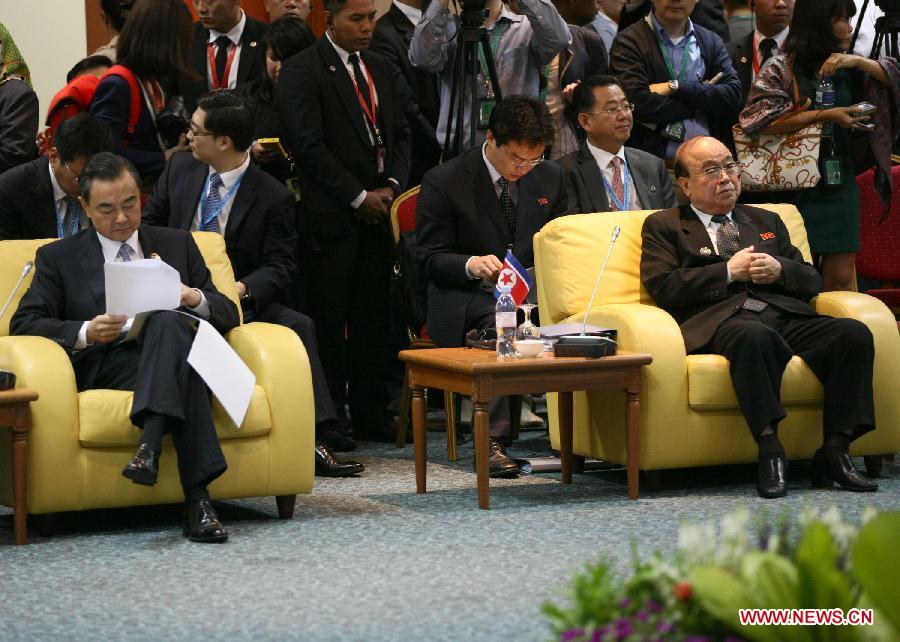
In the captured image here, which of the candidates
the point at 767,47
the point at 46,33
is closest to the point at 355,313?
the point at 767,47

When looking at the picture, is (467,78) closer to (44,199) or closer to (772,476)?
(44,199)

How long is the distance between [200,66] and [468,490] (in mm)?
2207

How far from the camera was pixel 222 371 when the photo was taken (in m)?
3.96

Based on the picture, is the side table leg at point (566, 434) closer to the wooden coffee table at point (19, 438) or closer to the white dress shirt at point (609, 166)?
the white dress shirt at point (609, 166)

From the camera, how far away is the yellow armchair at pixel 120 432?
12.6 feet

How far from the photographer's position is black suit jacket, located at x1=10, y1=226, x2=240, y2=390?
13.4 ft

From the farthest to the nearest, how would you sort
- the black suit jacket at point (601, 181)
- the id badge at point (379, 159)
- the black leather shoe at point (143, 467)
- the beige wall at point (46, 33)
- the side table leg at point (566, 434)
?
the beige wall at point (46, 33), the id badge at point (379, 159), the black suit jacket at point (601, 181), the side table leg at point (566, 434), the black leather shoe at point (143, 467)

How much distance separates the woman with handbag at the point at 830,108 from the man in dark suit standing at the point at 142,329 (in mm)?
2482

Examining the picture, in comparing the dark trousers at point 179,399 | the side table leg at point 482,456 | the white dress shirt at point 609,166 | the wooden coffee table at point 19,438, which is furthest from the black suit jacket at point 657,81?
the wooden coffee table at point 19,438

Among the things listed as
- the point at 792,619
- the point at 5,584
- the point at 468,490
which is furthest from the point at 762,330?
the point at 792,619

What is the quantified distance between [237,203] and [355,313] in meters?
0.88

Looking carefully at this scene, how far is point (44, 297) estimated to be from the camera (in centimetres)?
416

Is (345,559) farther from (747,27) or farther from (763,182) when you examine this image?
(747,27)

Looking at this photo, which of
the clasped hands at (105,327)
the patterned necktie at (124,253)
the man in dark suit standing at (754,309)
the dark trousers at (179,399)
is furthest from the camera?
the man in dark suit standing at (754,309)
